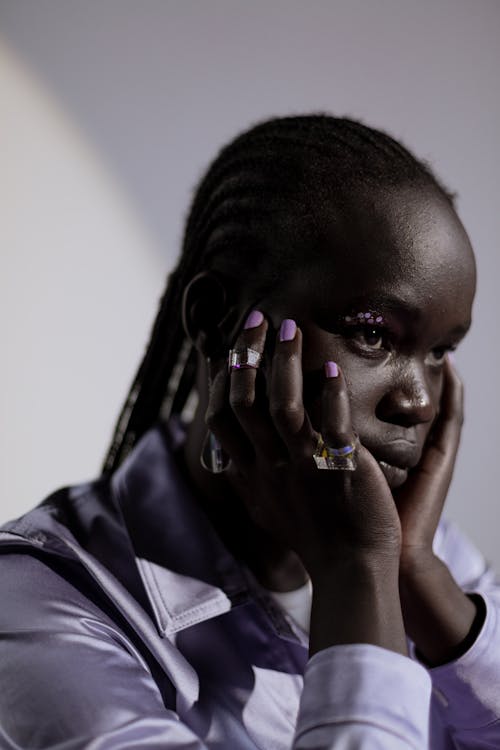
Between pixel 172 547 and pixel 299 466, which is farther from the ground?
pixel 299 466

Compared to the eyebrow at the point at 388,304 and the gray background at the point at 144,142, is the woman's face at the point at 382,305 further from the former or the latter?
the gray background at the point at 144,142

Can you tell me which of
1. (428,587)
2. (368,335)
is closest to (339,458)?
(368,335)

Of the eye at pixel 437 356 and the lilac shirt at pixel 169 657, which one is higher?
the eye at pixel 437 356

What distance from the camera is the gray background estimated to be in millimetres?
1479

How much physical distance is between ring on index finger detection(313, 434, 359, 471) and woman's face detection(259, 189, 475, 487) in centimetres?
5

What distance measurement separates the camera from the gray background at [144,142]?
1479mm

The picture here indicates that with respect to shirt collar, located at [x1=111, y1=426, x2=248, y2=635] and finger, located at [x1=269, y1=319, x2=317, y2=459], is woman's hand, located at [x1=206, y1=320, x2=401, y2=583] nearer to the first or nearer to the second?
finger, located at [x1=269, y1=319, x2=317, y2=459]

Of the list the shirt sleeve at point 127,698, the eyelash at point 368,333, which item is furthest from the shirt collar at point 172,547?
the eyelash at point 368,333

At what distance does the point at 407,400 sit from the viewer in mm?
911

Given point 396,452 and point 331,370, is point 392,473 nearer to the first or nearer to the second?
point 396,452

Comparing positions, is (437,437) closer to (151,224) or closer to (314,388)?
(314,388)

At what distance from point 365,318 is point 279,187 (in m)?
0.22

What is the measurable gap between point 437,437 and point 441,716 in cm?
39

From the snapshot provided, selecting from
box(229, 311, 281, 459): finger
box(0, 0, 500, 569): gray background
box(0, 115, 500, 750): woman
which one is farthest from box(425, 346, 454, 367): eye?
box(0, 0, 500, 569): gray background
